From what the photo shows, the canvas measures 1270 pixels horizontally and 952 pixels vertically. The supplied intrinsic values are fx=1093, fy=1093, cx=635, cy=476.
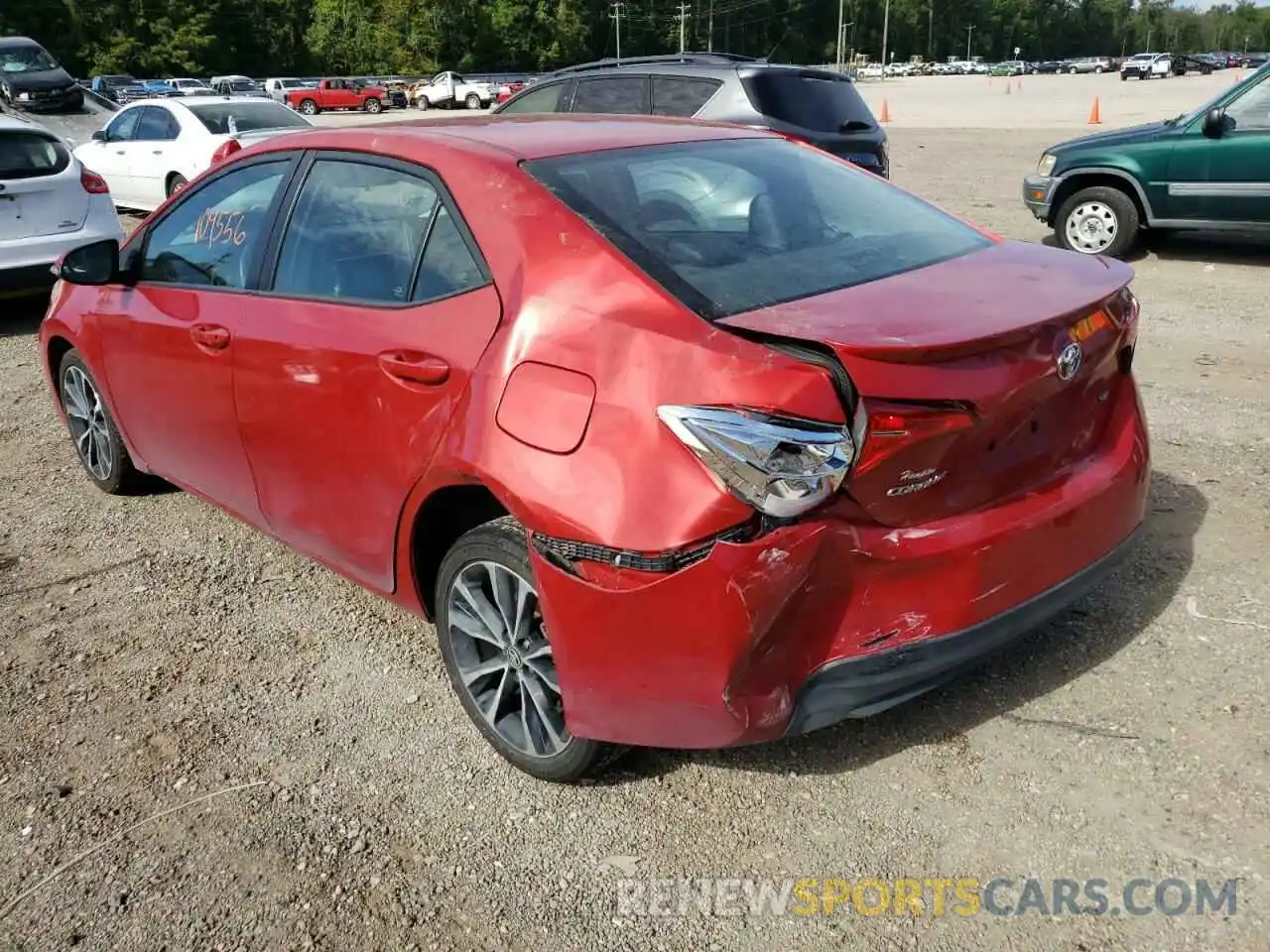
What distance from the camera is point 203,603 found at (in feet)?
13.0

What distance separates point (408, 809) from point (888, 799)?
122 centimetres

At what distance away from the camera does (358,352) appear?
3.05 metres

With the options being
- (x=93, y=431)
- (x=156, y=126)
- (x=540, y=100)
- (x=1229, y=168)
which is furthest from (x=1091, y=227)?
(x=156, y=126)

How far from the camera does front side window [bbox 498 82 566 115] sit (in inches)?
410

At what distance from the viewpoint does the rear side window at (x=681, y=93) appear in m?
9.44

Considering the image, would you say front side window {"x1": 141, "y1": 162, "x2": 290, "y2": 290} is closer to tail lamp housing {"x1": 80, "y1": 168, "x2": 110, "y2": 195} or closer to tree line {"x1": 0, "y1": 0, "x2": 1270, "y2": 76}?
tail lamp housing {"x1": 80, "y1": 168, "x2": 110, "y2": 195}

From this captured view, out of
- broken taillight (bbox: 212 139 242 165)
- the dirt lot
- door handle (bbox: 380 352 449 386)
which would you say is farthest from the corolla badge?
broken taillight (bbox: 212 139 242 165)

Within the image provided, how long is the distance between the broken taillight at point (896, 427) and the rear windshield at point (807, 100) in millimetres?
7362

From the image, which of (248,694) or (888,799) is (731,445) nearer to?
(888,799)

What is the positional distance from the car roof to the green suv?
648 centimetres

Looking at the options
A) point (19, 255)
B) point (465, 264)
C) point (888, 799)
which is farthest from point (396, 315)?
point (19, 255)

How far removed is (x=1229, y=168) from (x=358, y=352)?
26.3 feet

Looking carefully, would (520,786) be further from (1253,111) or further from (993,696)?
(1253,111)

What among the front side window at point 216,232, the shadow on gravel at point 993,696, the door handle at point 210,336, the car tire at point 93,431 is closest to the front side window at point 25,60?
the car tire at point 93,431
